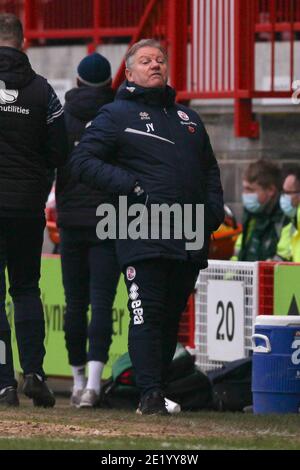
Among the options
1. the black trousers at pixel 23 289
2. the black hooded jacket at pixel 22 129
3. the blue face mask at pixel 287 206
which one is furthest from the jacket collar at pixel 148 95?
the blue face mask at pixel 287 206

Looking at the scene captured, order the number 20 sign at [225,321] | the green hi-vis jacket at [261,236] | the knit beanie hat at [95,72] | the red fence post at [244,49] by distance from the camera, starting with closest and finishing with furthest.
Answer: the knit beanie hat at [95,72], the number 20 sign at [225,321], the green hi-vis jacket at [261,236], the red fence post at [244,49]

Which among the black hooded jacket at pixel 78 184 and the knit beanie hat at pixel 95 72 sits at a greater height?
the knit beanie hat at pixel 95 72

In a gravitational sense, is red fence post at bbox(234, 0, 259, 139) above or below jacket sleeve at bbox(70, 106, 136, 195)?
above

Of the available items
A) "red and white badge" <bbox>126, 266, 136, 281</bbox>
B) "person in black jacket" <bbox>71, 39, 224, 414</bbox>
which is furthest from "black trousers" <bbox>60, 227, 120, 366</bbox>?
"red and white badge" <bbox>126, 266, 136, 281</bbox>

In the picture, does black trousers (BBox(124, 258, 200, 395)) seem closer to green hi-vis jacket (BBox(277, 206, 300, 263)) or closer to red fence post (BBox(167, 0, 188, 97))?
green hi-vis jacket (BBox(277, 206, 300, 263))

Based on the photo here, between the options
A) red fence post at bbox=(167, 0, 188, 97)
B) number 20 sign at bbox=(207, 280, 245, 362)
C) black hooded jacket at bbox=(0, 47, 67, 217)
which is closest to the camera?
black hooded jacket at bbox=(0, 47, 67, 217)

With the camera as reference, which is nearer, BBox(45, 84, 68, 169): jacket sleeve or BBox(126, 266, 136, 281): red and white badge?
BBox(126, 266, 136, 281): red and white badge

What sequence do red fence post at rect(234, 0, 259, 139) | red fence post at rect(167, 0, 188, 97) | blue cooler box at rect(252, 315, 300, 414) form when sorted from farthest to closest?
red fence post at rect(167, 0, 188, 97)
red fence post at rect(234, 0, 259, 139)
blue cooler box at rect(252, 315, 300, 414)

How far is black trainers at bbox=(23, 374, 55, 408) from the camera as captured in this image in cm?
926

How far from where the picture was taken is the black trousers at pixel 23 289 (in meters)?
9.24

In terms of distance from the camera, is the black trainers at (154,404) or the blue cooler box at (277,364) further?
the blue cooler box at (277,364)

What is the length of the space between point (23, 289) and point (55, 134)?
88 cm

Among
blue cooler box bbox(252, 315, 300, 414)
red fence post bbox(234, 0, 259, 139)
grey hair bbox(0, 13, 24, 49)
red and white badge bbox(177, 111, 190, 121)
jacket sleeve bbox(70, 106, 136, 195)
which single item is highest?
red fence post bbox(234, 0, 259, 139)

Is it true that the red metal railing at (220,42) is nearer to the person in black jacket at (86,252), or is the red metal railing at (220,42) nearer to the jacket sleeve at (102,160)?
the person in black jacket at (86,252)
